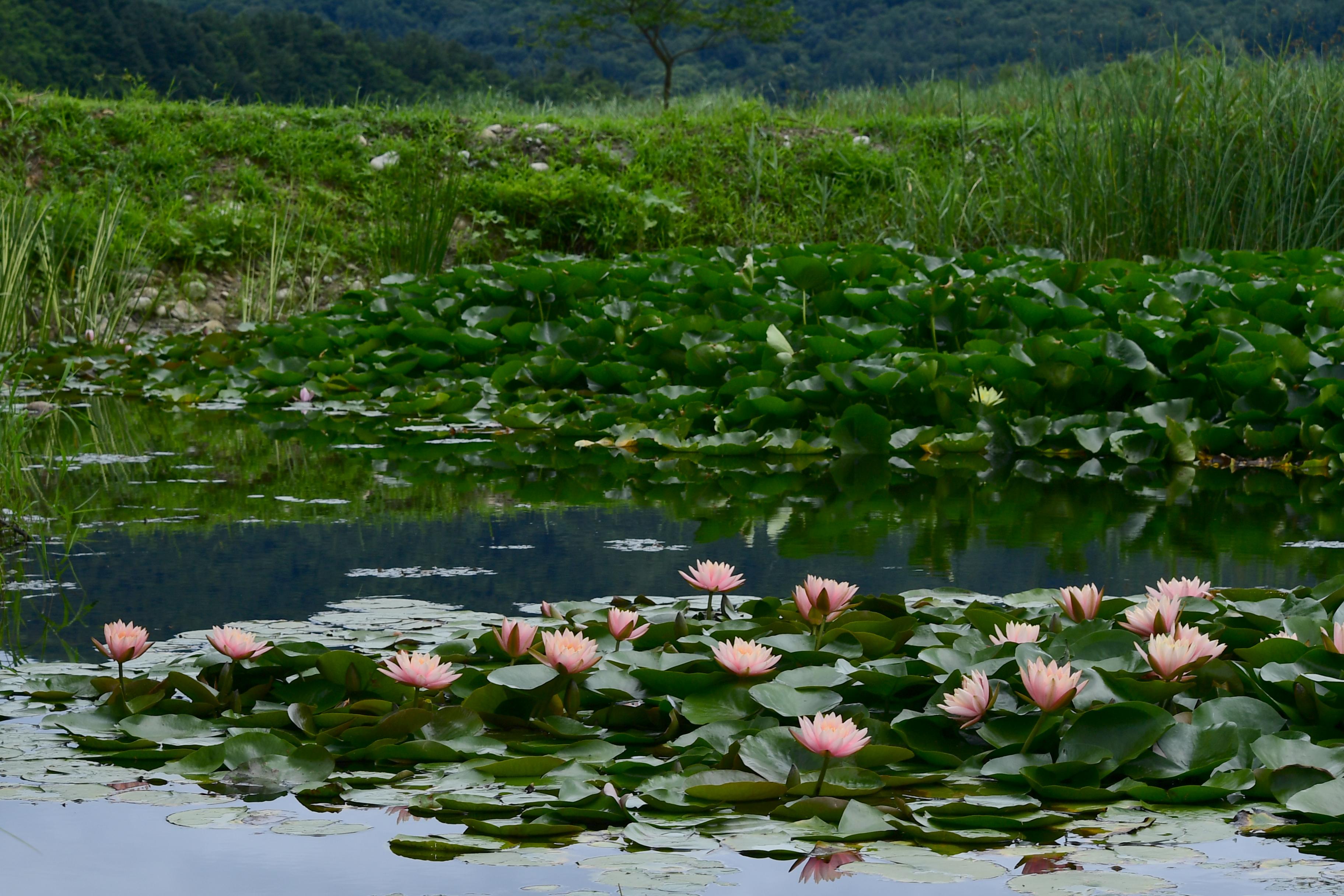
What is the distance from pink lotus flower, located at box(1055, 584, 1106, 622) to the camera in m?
1.75

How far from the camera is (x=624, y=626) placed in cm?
173

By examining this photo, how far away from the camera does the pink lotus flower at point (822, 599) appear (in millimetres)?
1764

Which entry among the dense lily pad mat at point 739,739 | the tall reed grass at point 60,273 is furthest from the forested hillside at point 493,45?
the dense lily pad mat at point 739,739

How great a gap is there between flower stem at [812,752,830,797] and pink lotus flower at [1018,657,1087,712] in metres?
0.24

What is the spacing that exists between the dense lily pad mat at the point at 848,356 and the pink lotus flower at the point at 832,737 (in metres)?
2.52

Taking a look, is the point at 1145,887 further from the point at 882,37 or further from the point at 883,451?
the point at 882,37

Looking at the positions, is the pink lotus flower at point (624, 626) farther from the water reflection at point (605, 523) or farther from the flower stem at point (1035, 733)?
the flower stem at point (1035, 733)

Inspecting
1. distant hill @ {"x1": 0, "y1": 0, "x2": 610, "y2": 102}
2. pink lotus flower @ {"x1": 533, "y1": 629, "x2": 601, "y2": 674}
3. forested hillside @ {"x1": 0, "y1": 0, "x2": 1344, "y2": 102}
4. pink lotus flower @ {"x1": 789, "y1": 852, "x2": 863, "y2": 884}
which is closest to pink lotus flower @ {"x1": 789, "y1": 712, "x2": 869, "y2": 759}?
pink lotus flower @ {"x1": 789, "y1": 852, "x2": 863, "y2": 884}

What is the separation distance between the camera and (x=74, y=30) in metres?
20.6

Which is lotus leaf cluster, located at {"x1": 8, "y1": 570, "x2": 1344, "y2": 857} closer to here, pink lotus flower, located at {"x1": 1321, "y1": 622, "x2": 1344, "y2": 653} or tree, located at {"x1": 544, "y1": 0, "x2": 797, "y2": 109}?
pink lotus flower, located at {"x1": 1321, "y1": 622, "x2": 1344, "y2": 653}

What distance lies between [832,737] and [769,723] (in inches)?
8.9

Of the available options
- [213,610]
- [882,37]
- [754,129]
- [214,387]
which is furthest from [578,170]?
[882,37]

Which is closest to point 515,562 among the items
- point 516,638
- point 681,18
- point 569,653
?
point 516,638

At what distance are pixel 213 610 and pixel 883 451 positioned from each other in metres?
2.26
